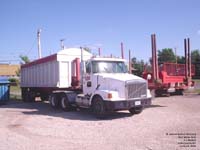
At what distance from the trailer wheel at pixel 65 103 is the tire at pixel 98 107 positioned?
8.85 feet

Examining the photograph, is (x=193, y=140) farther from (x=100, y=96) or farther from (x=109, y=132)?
(x=100, y=96)

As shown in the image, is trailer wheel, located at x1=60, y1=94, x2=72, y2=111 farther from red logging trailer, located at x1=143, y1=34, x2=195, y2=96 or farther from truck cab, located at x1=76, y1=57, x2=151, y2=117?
red logging trailer, located at x1=143, y1=34, x2=195, y2=96

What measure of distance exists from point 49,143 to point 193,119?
228 inches

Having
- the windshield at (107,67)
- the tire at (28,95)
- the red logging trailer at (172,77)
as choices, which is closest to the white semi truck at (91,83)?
the windshield at (107,67)

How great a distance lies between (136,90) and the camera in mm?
12125

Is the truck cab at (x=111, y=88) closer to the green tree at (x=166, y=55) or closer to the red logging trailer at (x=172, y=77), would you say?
the red logging trailer at (x=172, y=77)

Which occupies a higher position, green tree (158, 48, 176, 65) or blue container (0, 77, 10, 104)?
green tree (158, 48, 176, 65)

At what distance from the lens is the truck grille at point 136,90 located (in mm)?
11867

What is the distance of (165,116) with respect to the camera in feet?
39.5

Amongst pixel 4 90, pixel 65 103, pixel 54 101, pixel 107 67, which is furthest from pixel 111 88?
pixel 4 90

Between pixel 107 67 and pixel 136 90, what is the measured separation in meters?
1.90

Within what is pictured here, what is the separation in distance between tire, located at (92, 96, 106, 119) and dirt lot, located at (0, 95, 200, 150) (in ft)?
1.01

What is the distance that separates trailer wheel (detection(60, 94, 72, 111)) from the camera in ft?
49.2

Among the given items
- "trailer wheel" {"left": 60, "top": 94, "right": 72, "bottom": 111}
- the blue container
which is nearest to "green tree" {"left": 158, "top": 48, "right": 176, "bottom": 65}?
the blue container
